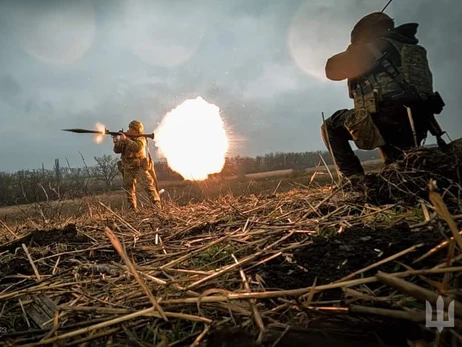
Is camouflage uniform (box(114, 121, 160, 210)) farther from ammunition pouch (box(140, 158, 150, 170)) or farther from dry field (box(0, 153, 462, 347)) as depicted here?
dry field (box(0, 153, 462, 347))

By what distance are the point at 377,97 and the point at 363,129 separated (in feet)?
1.69

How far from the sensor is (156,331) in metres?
1.42

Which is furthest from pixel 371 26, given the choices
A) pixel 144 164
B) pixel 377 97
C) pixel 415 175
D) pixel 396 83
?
pixel 144 164

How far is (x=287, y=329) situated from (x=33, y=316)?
1.35 meters

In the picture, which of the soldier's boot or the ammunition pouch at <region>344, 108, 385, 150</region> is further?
the soldier's boot

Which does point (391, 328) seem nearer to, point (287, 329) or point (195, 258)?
point (287, 329)

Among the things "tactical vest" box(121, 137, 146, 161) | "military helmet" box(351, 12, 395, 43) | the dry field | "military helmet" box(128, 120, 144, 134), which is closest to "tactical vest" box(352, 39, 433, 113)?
"military helmet" box(351, 12, 395, 43)

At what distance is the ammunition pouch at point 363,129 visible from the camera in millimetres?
4320

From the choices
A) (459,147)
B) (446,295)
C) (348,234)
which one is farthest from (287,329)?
(459,147)

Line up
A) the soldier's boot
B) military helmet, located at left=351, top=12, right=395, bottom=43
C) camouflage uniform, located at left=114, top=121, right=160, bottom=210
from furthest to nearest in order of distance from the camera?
camouflage uniform, located at left=114, top=121, right=160, bottom=210, military helmet, located at left=351, top=12, right=395, bottom=43, the soldier's boot

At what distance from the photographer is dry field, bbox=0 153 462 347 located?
1.18 m

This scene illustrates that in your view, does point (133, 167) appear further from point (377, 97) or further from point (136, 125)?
point (377, 97)

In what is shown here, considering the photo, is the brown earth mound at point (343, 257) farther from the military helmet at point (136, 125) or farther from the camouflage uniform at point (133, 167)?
the military helmet at point (136, 125)

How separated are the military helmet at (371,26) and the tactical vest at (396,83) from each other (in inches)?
14.4
